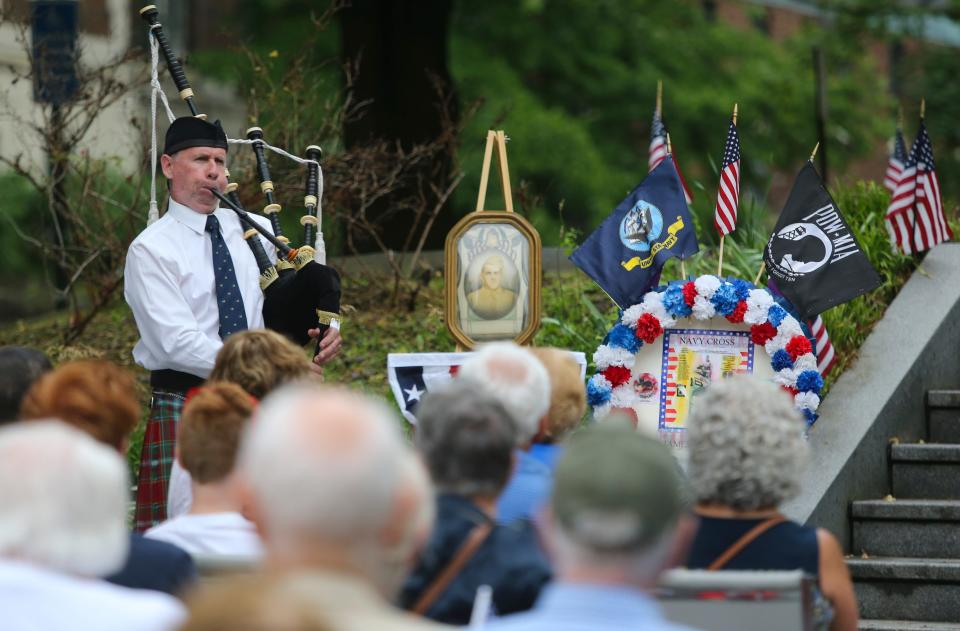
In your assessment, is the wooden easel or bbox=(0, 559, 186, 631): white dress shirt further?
the wooden easel

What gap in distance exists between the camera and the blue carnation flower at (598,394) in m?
7.65

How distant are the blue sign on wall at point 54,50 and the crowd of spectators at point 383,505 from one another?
564cm

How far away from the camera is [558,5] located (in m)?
19.0

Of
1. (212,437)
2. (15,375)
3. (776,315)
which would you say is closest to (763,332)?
(776,315)

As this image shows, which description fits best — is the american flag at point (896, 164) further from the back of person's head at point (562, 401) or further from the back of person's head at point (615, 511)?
the back of person's head at point (615, 511)

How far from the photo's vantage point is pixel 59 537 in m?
2.93

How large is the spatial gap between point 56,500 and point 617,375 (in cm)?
496

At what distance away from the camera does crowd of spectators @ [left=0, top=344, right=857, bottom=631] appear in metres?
2.55

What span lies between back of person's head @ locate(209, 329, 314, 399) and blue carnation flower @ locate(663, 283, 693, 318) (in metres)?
2.97

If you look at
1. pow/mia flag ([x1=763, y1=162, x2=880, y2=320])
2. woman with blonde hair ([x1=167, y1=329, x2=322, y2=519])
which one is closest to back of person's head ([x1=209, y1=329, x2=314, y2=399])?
woman with blonde hair ([x1=167, y1=329, x2=322, y2=519])

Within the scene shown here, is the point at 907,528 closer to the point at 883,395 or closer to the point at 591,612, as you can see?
the point at 883,395

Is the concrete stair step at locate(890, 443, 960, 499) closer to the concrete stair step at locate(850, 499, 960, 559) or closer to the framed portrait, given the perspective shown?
the concrete stair step at locate(850, 499, 960, 559)

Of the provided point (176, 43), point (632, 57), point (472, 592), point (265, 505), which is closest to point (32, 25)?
point (472, 592)

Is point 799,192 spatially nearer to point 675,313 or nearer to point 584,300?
point 675,313
